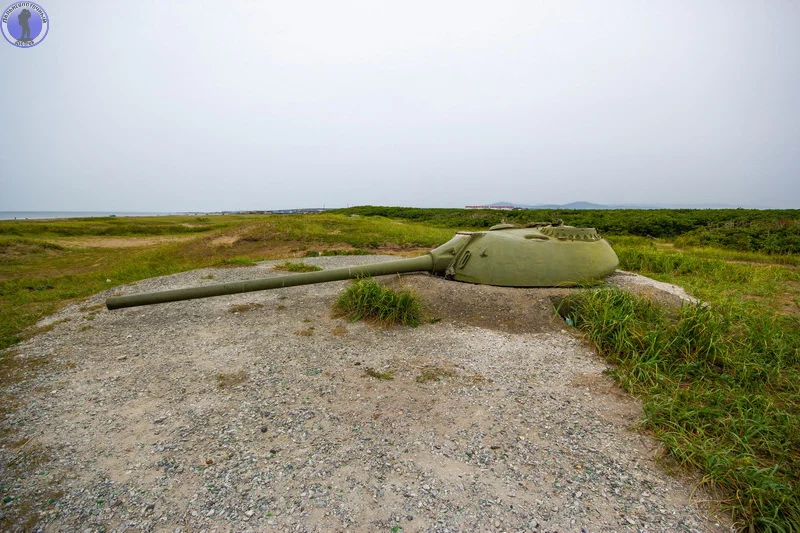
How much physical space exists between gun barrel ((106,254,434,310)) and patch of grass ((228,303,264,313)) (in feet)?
4.56

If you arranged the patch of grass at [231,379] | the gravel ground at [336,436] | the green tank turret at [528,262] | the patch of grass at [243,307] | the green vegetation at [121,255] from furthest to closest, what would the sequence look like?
1. the green vegetation at [121,255]
2. the patch of grass at [243,307]
3. the green tank turret at [528,262]
4. the patch of grass at [231,379]
5. the gravel ground at [336,436]

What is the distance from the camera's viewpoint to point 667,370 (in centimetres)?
425

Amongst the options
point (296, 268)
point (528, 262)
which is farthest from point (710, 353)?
point (296, 268)

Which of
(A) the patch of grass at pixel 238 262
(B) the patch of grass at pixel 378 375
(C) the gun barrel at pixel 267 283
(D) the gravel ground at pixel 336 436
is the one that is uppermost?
(C) the gun barrel at pixel 267 283

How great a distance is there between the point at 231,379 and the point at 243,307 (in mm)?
2884

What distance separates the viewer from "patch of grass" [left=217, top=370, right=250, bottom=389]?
13.9 ft

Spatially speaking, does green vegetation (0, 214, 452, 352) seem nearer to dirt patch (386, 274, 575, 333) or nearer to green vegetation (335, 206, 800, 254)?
dirt patch (386, 274, 575, 333)

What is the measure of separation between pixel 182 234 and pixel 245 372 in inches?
1101

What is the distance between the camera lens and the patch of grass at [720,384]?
260 centimetres

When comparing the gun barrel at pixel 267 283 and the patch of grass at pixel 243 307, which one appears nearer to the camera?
the gun barrel at pixel 267 283

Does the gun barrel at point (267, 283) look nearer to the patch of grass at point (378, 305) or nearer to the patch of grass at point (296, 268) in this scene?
the patch of grass at point (378, 305)

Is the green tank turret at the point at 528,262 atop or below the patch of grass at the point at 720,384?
atop

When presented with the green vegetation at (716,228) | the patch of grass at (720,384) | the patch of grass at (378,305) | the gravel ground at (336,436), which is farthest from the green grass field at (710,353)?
the patch of grass at (378,305)

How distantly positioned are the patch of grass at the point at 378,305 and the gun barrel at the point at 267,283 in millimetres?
330
